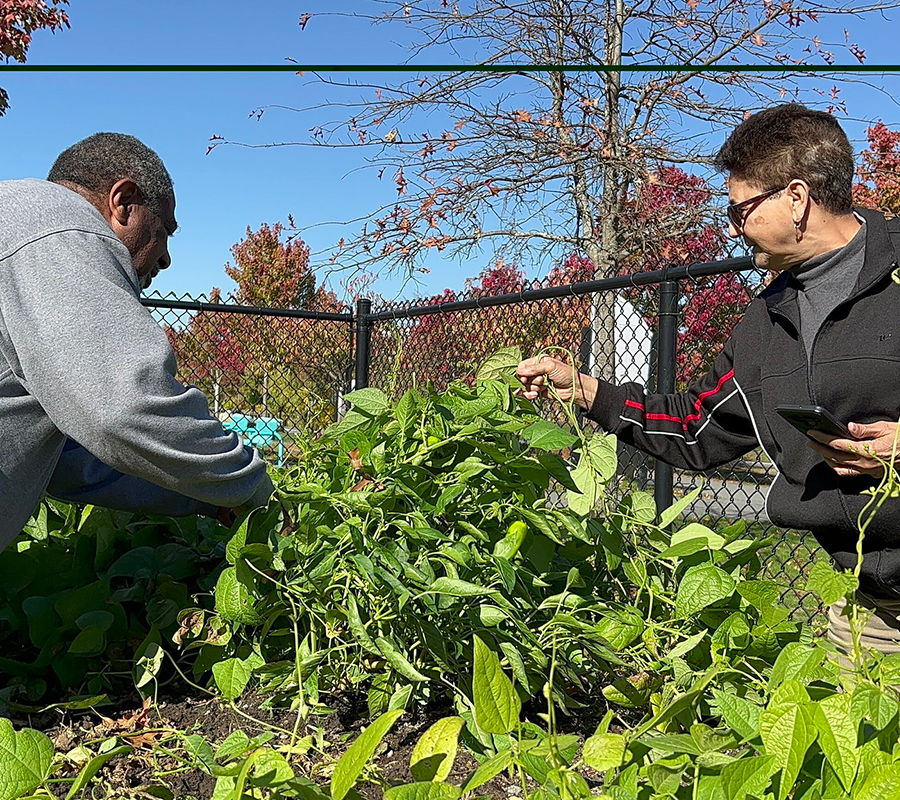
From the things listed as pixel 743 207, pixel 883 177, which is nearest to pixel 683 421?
pixel 743 207

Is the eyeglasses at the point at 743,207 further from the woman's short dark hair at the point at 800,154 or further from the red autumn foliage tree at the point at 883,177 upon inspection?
the red autumn foliage tree at the point at 883,177

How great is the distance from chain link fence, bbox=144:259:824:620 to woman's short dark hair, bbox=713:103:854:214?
681 mm

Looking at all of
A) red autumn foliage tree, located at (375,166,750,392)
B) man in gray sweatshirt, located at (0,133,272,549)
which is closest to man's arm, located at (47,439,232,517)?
man in gray sweatshirt, located at (0,133,272,549)

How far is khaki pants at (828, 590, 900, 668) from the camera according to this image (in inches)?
83.4

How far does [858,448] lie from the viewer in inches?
71.3

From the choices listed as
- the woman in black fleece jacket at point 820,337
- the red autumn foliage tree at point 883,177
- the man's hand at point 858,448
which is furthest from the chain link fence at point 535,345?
the red autumn foliage tree at point 883,177

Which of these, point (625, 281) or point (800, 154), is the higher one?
point (800, 154)

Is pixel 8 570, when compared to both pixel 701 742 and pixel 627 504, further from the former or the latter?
pixel 701 742

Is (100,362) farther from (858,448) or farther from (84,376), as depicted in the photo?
(858,448)

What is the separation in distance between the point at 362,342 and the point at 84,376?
3.95m

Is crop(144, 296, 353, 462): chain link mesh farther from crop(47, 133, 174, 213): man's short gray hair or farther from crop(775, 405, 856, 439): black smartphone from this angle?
crop(775, 405, 856, 439): black smartphone

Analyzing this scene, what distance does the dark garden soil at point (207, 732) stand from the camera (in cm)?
166

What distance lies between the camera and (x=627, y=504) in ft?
6.40

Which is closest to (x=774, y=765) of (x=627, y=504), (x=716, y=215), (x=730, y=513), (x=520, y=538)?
(x=520, y=538)
